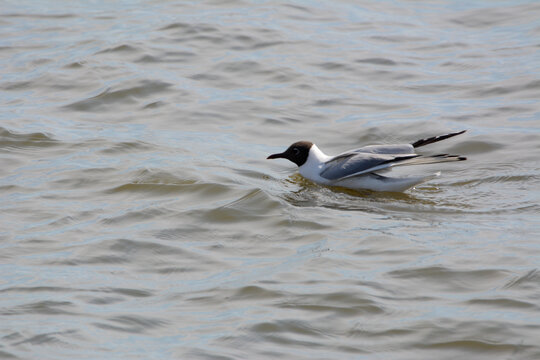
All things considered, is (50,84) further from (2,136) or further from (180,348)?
(180,348)

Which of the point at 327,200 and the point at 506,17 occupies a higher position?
the point at 506,17

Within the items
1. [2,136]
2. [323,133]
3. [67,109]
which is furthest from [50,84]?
[323,133]

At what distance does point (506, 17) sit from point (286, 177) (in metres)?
7.67

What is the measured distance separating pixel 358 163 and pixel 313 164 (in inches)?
27.7

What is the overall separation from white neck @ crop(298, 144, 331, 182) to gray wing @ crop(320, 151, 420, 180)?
0.16m

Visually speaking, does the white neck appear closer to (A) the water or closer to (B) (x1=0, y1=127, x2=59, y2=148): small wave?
(A) the water

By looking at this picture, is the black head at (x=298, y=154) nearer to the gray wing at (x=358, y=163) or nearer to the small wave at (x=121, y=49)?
the gray wing at (x=358, y=163)

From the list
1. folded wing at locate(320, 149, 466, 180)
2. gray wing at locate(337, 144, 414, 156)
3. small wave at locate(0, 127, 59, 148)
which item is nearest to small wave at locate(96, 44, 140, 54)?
small wave at locate(0, 127, 59, 148)

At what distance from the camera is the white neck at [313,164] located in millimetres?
8941

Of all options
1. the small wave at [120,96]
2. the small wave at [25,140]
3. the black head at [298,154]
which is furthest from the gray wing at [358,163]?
the small wave at [120,96]

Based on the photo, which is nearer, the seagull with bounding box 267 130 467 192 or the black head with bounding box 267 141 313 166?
the seagull with bounding box 267 130 467 192

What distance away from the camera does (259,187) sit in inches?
334

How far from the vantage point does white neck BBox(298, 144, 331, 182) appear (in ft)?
29.3

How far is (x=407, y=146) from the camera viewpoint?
8578mm
